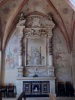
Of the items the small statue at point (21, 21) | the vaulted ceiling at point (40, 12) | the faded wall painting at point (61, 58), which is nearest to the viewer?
the vaulted ceiling at point (40, 12)

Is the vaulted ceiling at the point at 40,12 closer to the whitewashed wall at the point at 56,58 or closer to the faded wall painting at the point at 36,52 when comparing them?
the whitewashed wall at the point at 56,58

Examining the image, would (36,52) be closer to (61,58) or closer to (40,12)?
(61,58)

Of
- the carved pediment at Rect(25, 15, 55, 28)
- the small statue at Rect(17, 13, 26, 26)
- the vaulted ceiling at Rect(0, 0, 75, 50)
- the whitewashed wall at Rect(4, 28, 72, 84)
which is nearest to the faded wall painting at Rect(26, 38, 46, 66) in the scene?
the whitewashed wall at Rect(4, 28, 72, 84)

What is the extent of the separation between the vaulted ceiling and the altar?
51 cm

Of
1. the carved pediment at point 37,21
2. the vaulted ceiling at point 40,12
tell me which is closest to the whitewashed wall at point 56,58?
the vaulted ceiling at point 40,12

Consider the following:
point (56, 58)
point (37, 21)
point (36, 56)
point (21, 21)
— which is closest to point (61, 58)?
point (56, 58)

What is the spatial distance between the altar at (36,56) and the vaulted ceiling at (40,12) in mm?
512

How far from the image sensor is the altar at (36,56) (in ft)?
42.1

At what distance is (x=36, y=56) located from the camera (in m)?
13.3

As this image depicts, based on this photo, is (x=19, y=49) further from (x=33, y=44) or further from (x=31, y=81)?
(x=31, y=81)

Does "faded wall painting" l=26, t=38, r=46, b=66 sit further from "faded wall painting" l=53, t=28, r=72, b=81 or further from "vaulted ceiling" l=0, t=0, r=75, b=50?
"vaulted ceiling" l=0, t=0, r=75, b=50

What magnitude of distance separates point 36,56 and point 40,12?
3058 mm

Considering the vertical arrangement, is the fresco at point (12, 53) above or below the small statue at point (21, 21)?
below

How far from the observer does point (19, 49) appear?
13.3m
